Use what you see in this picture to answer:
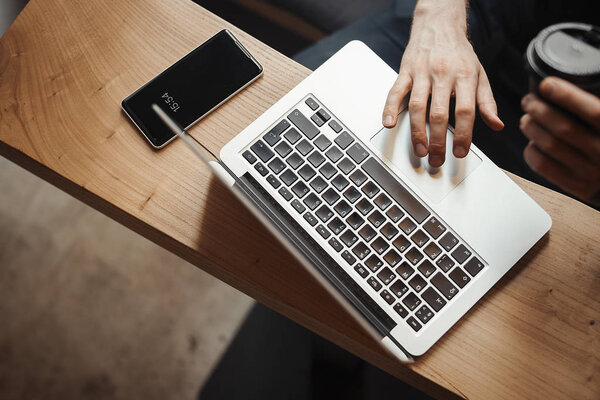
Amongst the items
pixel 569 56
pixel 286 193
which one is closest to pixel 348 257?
pixel 286 193

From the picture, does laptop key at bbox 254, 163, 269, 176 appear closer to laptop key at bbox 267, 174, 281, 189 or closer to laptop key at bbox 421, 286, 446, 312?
laptop key at bbox 267, 174, 281, 189

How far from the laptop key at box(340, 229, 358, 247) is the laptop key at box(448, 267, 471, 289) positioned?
138 millimetres

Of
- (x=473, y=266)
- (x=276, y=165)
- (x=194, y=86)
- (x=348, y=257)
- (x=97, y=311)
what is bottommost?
(x=97, y=311)

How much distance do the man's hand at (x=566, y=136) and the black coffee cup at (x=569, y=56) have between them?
1 centimetres

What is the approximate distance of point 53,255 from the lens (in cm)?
133

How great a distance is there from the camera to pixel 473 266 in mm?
612

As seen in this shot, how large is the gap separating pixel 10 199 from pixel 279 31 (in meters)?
0.96

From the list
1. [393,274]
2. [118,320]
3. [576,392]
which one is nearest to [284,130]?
[393,274]

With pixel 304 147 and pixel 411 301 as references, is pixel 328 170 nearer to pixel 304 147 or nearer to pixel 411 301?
pixel 304 147

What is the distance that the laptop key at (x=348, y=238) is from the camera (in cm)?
61

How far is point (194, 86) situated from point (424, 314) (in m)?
0.47

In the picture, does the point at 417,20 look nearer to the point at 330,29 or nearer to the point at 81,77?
the point at 330,29

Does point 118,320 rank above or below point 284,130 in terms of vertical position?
below

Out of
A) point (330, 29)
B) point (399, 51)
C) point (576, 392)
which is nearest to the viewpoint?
point (576, 392)
